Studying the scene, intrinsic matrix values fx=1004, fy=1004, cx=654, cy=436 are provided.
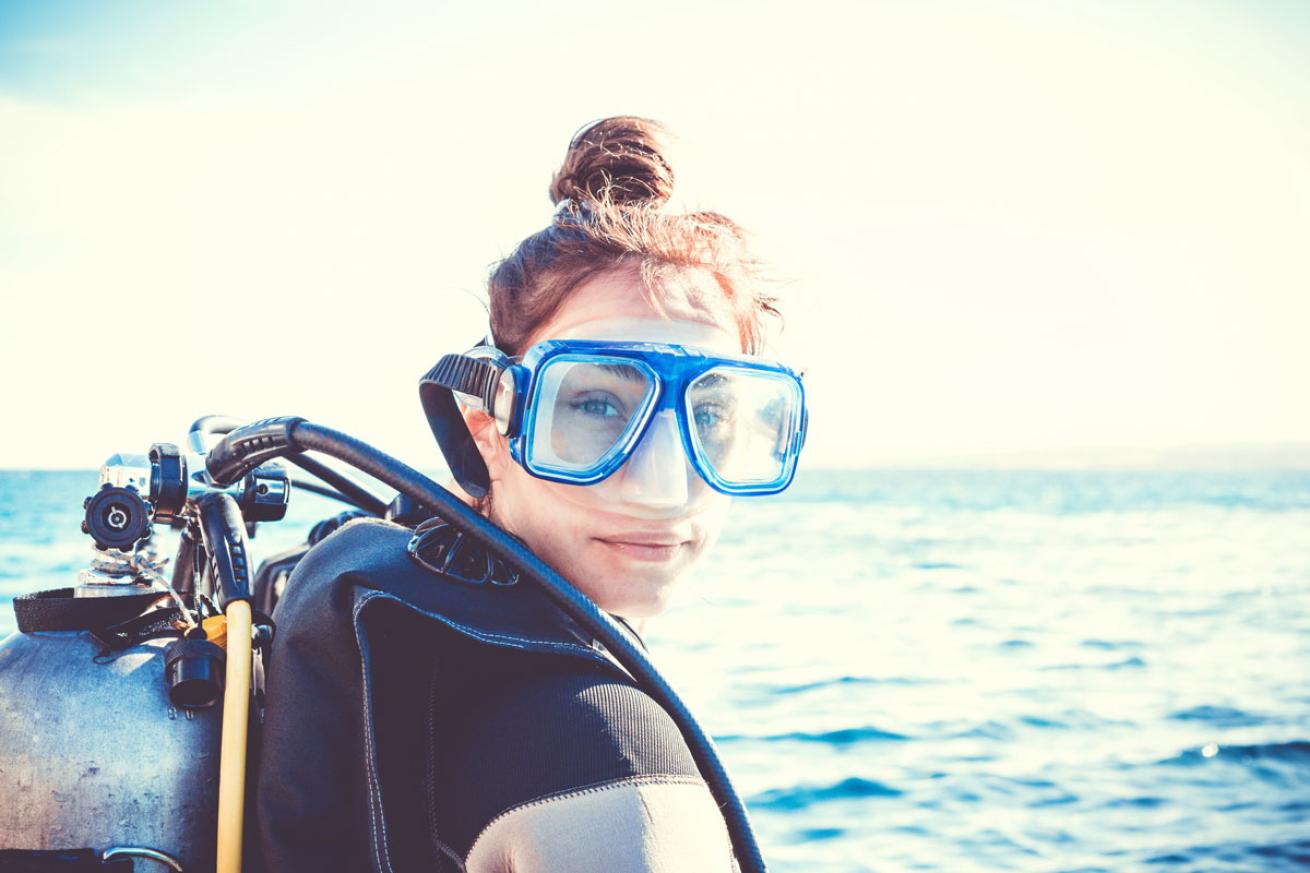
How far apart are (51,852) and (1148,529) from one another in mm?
31906

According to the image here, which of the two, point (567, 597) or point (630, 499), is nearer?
point (567, 597)

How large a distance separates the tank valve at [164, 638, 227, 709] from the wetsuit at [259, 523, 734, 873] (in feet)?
0.25

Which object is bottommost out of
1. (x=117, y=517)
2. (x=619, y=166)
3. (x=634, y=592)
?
(x=634, y=592)

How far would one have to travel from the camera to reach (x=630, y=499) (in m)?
1.45

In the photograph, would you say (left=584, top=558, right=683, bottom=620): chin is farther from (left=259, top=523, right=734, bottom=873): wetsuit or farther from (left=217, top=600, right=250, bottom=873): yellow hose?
(left=217, top=600, right=250, bottom=873): yellow hose

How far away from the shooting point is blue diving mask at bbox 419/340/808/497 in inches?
56.9

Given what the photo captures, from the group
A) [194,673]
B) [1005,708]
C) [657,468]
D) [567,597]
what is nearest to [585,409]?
[657,468]

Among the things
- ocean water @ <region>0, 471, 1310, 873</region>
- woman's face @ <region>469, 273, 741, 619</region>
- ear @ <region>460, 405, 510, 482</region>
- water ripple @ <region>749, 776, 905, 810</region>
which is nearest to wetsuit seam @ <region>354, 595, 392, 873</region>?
woman's face @ <region>469, 273, 741, 619</region>

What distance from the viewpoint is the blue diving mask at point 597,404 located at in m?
1.45

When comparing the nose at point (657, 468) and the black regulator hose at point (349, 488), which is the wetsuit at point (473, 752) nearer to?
the nose at point (657, 468)

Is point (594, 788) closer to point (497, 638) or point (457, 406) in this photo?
point (497, 638)

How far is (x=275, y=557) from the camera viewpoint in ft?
7.03

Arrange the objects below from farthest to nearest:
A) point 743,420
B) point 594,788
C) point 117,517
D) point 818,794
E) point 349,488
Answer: point 818,794
point 349,488
point 743,420
point 117,517
point 594,788

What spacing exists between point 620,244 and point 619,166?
0.27 metres
